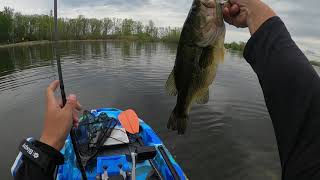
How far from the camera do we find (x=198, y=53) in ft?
7.45

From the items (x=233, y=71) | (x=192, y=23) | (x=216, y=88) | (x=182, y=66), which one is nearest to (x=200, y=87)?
(x=182, y=66)

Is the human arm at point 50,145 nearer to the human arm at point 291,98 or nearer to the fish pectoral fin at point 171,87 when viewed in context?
the fish pectoral fin at point 171,87

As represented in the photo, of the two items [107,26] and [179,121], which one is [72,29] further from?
[179,121]

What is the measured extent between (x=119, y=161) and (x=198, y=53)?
4061mm

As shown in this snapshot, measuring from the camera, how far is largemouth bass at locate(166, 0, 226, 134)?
6.79 feet

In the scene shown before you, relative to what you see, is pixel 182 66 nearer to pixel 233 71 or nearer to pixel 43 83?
pixel 43 83

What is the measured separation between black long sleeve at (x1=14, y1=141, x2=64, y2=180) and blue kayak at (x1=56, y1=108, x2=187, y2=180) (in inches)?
97.4

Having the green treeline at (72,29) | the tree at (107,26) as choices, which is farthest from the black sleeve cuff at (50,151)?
the tree at (107,26)

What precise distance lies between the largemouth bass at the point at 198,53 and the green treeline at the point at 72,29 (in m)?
69.9

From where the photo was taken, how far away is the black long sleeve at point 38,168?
2201mm

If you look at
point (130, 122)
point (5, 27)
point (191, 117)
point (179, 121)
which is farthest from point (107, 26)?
point (179, 121)

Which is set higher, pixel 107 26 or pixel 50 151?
pixel 107 26

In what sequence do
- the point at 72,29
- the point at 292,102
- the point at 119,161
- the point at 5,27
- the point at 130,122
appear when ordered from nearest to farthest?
the point at 292,102, the point at 119,161, the point at 130,122, the point at 5,27, the point at 72,29

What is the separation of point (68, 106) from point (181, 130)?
1.12 meters
